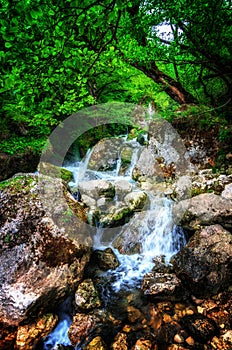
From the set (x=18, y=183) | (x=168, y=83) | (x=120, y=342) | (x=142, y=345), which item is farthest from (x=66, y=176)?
(x=142, y=345)

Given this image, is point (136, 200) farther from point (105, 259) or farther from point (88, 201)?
point (105, 259)

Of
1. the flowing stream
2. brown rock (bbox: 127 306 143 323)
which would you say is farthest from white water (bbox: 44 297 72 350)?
brown rock (bbox: 127 306 143 323)

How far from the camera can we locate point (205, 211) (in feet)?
19.4

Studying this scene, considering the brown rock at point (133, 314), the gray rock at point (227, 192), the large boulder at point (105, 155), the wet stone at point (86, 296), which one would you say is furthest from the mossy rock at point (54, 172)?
the gray rock at point (227, 192)

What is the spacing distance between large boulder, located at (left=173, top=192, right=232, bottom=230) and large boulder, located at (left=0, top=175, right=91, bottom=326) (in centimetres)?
310

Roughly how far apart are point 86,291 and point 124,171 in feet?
25.0

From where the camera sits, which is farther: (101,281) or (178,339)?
(101,281)

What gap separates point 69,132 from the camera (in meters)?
13.6

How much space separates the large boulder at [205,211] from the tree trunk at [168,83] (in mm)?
3490

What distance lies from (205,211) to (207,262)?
1.56m

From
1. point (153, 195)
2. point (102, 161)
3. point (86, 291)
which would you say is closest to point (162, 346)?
point (86, 291)

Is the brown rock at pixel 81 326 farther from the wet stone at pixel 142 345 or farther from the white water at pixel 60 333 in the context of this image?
the wet stone at pixel 142 345

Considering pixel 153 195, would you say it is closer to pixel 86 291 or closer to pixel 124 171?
pixel 124 171

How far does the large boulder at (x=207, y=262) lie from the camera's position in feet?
15.1
